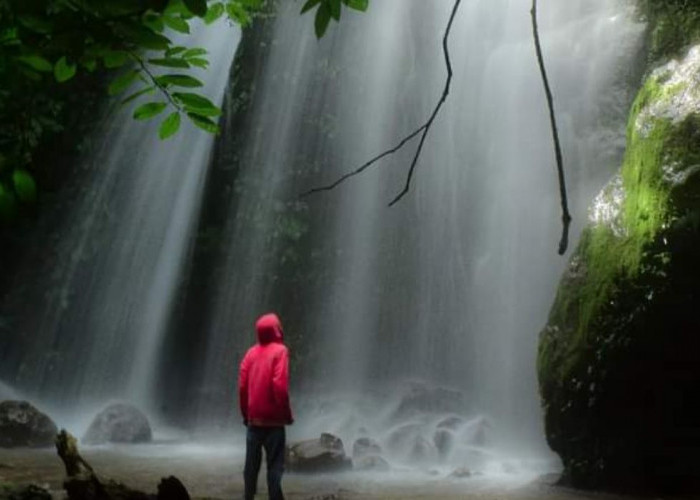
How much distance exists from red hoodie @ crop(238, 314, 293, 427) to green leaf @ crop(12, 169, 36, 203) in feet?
11.9

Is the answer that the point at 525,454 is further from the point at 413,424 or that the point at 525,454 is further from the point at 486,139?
the point at 486,139

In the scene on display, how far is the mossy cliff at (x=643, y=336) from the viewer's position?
576 centimetres

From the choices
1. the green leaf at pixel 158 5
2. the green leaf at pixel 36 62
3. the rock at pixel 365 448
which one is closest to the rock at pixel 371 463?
the rock at pixel 365 448

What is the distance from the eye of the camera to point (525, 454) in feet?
30.0

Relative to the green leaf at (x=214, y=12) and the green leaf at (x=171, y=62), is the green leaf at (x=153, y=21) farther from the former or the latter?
the green leaf at (x=214, y=12)

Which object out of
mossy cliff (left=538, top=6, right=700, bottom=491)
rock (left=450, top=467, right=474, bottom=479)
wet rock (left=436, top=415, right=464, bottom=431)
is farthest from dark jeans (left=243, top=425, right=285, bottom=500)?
wet rock (left=436, top=415, right=464, bottom=431)

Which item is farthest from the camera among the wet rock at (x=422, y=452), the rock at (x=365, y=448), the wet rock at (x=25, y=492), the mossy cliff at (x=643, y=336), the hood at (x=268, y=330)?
the wet rock at (x=422, y=452)

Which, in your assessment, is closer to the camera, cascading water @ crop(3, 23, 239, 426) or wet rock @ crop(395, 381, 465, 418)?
wet rock @ crop(395, 381, 465, 418)

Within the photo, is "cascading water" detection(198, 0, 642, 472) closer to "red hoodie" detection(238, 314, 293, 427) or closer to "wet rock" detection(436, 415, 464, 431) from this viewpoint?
"wet rock" detection(436, 415, 464, 431)

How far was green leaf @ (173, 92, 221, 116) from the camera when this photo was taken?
1578 millimetres

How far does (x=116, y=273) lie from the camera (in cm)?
1459

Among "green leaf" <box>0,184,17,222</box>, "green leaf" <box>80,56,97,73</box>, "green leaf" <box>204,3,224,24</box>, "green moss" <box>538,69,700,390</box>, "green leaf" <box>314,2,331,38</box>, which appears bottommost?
"green leaf" <box>0,184,17,222</box>

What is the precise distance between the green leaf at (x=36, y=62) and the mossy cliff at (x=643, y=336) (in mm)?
5470

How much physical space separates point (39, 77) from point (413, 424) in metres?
9.52
